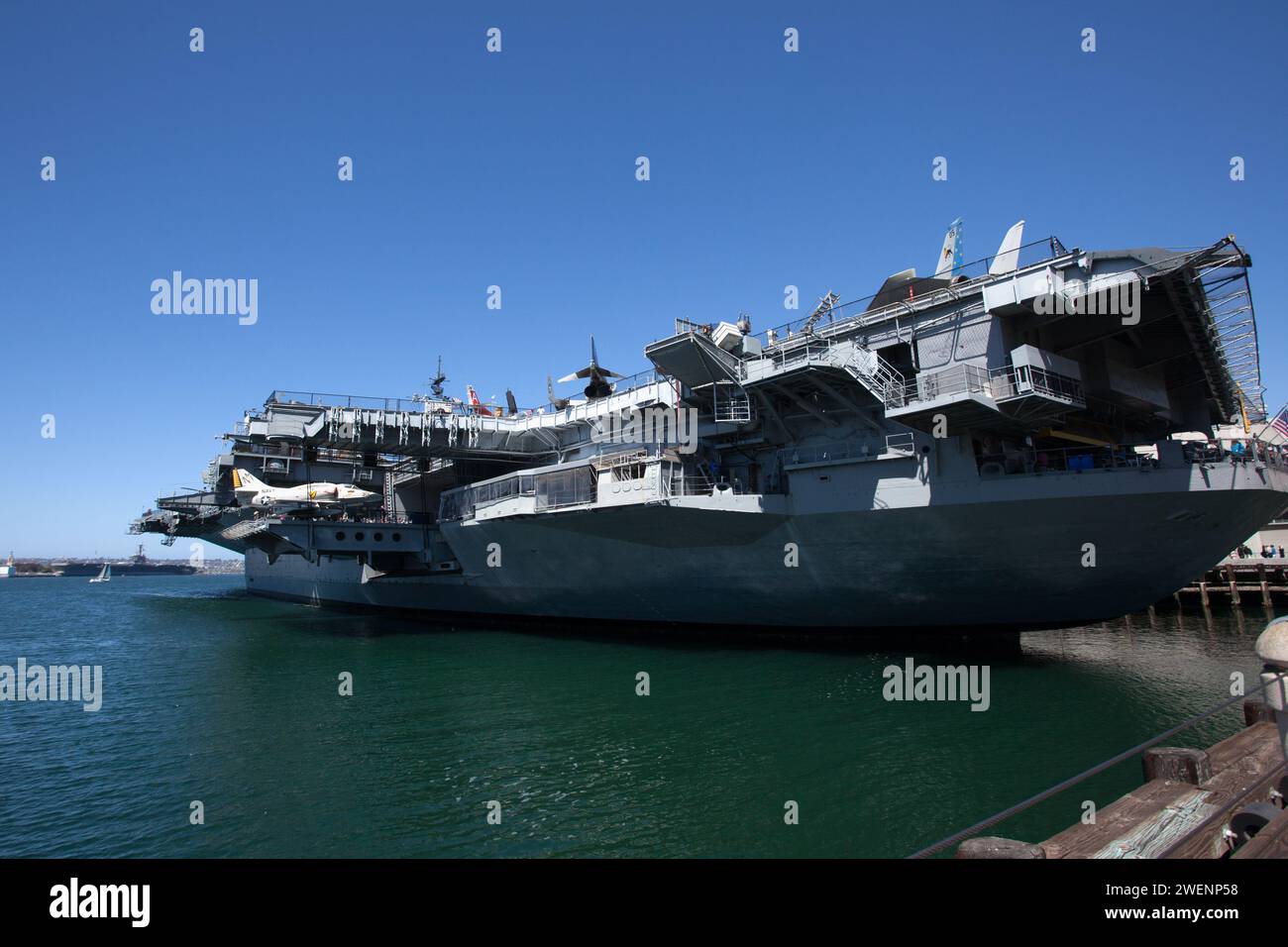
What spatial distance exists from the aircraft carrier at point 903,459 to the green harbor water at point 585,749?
6.45 feet

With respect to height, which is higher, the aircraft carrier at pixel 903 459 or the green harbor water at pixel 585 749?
the aircraft carrier at pixel 903 459

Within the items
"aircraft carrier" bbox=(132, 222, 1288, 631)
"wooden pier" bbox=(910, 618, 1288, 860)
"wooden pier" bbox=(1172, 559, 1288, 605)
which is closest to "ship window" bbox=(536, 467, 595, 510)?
"aircraft carrier" bbox=(132, 222, 1288, 631)

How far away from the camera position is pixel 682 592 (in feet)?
66.8

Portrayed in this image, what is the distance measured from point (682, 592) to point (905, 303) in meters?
9.91

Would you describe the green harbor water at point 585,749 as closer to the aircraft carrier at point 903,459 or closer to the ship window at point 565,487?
the aircraft carrier at point 903,459

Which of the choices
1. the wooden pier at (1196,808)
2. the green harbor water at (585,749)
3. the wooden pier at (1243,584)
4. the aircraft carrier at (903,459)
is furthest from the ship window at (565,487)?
the wooden pier at (1243,584)

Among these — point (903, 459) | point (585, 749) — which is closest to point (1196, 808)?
point (585, 749)

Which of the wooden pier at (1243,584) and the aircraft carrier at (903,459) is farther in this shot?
the wooden pier at (1243,584)

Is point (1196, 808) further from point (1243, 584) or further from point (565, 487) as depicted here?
point (1243, 584)

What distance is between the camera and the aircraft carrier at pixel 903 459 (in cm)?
1398

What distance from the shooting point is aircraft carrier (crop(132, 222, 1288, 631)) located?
14.0 m

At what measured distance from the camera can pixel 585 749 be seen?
35.8ft

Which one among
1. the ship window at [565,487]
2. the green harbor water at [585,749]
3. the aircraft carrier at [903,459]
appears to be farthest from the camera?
the ship window at [565,487]
